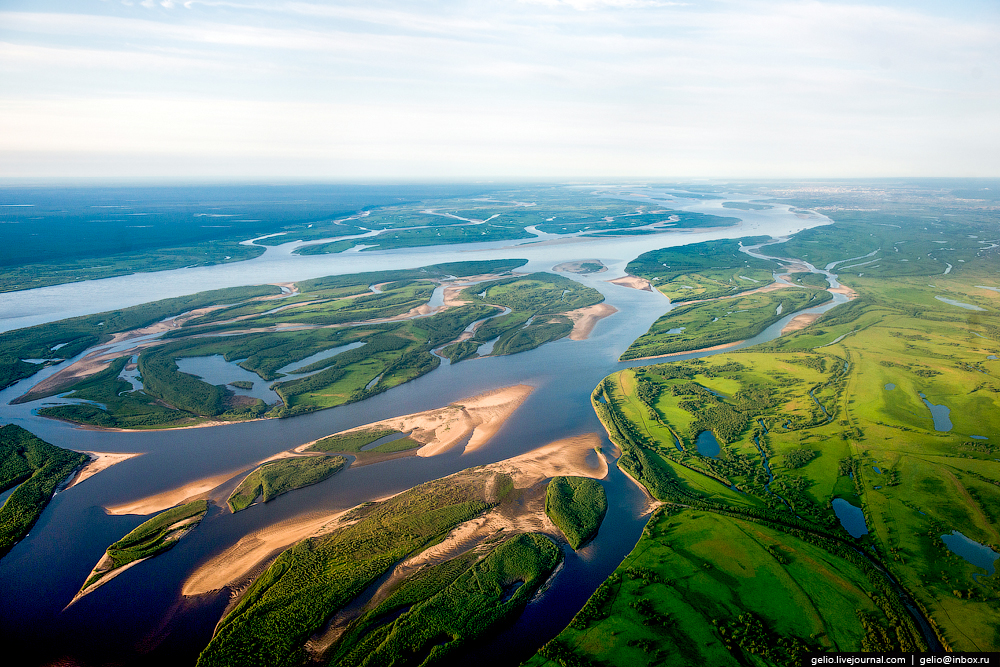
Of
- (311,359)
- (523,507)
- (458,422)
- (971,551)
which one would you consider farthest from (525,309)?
(971,551)

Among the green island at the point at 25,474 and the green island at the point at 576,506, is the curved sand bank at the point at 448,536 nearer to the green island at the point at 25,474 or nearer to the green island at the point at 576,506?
the green island at the point at 576,506

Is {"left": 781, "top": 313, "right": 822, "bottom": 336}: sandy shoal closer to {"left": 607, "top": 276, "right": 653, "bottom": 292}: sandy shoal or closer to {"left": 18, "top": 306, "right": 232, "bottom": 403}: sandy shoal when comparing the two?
{"left": 607, "top": 276, "right": 653, "bottom": 292}: sandy shoal

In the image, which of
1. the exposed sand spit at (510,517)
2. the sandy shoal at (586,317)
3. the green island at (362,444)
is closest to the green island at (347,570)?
the exposed sand spit at (510,517)

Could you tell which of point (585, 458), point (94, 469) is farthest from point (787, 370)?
point (94, 469)

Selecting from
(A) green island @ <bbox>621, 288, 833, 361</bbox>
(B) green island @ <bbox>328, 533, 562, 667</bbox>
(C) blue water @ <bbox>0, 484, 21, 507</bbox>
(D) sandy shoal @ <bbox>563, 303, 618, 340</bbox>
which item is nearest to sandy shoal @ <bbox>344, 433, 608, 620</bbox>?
(B) green island @ <bbox>328, 533, 562, 667</bbox>

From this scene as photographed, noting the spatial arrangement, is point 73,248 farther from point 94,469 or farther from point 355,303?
point 94,469
